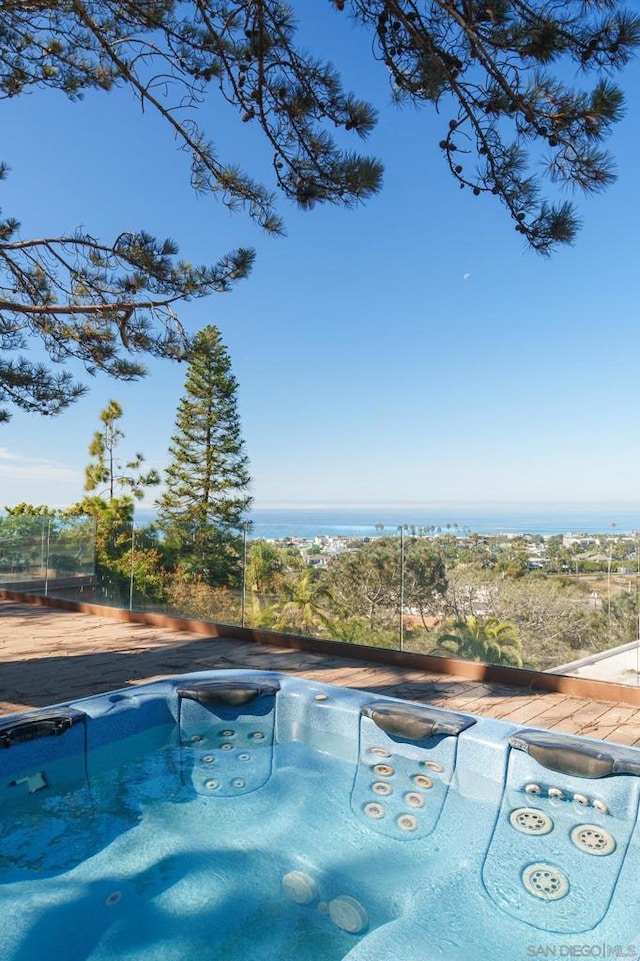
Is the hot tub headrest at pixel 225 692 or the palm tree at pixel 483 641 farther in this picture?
the palm tree at pixel 483 641

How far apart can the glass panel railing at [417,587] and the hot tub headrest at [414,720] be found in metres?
1.63

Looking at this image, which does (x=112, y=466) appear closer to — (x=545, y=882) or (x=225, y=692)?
(x=225, y=692)

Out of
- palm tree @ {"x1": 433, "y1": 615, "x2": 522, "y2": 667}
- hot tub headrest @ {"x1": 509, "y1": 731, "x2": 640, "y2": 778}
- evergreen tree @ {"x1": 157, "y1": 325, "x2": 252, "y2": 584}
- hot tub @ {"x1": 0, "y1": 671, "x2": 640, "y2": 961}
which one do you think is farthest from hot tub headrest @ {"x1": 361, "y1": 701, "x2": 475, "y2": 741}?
evergreen tree @ {"x1": 157, "y1": 325, "x2": 252, "y2": 584}

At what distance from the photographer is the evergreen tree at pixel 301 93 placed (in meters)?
2.51

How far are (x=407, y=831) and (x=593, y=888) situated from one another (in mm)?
754

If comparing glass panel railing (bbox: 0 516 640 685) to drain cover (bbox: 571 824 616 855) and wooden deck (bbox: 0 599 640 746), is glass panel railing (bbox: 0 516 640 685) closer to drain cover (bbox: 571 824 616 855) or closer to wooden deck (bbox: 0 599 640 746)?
wooden deck (bbox: 0 599 640 746)

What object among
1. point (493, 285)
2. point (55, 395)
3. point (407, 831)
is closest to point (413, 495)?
point (493, 285)

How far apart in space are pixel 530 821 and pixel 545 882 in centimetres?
32

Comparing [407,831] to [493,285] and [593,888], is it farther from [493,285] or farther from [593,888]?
[493,285]

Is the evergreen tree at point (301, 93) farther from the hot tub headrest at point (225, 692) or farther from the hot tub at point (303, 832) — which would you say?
the hot tub headrest at point (225, 692)

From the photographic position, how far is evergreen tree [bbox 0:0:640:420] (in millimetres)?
2512

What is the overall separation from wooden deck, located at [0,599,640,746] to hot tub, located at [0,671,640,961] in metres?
0.84

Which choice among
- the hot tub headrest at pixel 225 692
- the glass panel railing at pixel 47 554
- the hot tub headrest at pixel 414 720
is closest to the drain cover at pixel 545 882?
the hot tub headrest at pixel 414 720

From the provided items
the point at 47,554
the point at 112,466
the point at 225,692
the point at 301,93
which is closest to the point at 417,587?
the point at 225,692
